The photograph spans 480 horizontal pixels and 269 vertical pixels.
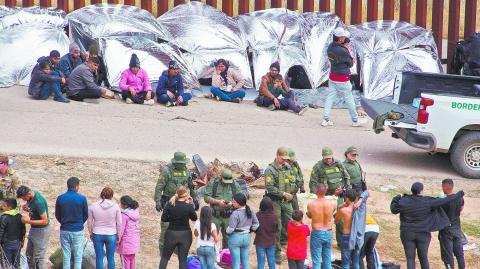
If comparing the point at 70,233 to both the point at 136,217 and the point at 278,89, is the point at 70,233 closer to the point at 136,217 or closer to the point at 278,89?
the point at 136,217

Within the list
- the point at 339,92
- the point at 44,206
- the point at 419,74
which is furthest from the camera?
the point at 339,92

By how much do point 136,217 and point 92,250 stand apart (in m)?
0.90

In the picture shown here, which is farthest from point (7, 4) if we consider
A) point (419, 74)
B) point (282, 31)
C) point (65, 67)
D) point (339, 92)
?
point (419, 74)

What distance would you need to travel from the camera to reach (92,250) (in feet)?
56.7

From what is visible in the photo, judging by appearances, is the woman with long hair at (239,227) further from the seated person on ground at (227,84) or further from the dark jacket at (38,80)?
the seated person on ground at (227,84)

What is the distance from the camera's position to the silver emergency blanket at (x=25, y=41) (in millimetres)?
25141

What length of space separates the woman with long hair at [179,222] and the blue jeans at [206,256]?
0.18 meters

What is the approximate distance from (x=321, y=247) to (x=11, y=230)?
3.94 metres

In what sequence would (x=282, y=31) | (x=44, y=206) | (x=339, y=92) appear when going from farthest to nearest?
(x=282, y=31) → (x=339, y=92) → (x=44, y=206)

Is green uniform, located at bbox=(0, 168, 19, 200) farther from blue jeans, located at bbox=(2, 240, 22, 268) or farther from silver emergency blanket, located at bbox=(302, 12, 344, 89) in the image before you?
silver emergency blanket, located at bbox=(302, 12, 344, 89)

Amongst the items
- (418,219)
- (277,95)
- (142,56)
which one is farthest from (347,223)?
(142,56)

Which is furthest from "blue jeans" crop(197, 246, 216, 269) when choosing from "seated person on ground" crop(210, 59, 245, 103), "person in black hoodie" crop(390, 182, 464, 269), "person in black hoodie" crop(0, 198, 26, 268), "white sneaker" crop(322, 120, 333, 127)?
"seated person on ground" crop(210, 59, 245, 103)

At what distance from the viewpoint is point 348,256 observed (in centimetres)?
1752

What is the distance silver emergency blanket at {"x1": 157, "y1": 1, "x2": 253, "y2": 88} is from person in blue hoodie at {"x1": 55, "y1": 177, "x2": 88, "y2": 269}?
962cm
